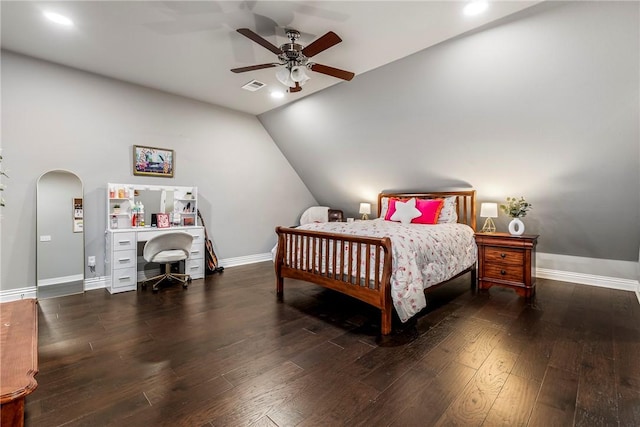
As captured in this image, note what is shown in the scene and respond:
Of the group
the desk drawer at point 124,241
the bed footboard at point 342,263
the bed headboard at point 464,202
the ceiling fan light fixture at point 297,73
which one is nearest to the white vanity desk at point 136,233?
the desk drawer at point 124,241

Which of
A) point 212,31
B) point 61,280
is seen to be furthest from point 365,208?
point 61,280

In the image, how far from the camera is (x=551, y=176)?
11.8 ft

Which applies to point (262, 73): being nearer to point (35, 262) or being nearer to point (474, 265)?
point (35, 262)

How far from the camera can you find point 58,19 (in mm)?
2645

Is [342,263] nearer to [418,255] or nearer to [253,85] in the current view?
[418,255]

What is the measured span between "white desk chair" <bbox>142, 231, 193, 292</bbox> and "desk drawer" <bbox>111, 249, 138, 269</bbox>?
0.15 metres

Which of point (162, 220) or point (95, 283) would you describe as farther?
point (162, 220)

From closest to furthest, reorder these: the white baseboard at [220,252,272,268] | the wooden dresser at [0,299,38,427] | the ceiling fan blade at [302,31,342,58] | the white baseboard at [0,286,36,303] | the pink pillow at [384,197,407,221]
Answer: the wooden dresser at [0,299,38,427]
the ceiling fan blade at [302,31,342,58]
the white baseboard at [0,286,36,303]
the pink pillow at [384,197,407,221]
the white baseboard at [220,252,272,268]

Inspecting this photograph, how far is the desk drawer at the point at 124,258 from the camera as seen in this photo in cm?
368

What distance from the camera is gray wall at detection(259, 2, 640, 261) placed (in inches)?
99.9

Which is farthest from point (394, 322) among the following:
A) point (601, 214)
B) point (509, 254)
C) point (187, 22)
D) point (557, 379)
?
point (187, 22)

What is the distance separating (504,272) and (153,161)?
4973 millimetres

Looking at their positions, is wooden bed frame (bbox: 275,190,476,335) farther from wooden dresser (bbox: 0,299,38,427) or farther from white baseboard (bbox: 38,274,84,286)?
white baseboard (bbox: 38,274,84,286)

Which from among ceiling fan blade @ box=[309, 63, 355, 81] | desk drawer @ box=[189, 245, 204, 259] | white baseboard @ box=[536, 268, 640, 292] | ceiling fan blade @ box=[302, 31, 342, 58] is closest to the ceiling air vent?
ceiling fan blade @ box=[309, 63, 355, 81]
